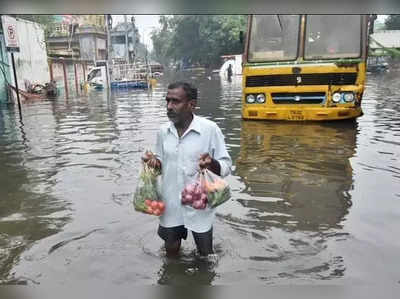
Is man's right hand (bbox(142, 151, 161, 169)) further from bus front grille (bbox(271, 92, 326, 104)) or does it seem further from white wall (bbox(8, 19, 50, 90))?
white wall (bbox(8, 19, 50, 90))

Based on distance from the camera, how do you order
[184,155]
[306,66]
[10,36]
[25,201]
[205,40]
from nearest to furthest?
[184,155], [25,201], [306,66], [10,36], [205,40]

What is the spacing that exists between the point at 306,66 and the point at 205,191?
7.52m

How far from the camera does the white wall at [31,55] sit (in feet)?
72.0

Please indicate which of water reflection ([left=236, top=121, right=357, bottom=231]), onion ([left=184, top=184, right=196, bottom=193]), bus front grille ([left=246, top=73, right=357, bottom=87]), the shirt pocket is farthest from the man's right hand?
bus front grille ([left=246, top=73, right=357, bottom=87])

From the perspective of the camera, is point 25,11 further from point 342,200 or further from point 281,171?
point 281,171

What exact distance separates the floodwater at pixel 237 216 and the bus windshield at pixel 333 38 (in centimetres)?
180

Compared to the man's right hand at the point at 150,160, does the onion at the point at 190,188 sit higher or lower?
lower

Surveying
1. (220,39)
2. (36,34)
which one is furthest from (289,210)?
(220,39)

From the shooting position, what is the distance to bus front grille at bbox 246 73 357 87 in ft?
31.2

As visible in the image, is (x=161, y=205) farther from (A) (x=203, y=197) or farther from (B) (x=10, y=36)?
(B) (x=10, y=36)

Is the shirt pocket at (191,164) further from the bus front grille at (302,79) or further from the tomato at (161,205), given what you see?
the bus front grille at (302,79)

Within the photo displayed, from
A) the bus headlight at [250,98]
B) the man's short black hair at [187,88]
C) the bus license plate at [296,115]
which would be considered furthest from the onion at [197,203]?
the bus headlight at [250,98]

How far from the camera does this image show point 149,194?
3.21 metres

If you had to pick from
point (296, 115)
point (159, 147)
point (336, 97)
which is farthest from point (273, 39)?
point (159, 147)
